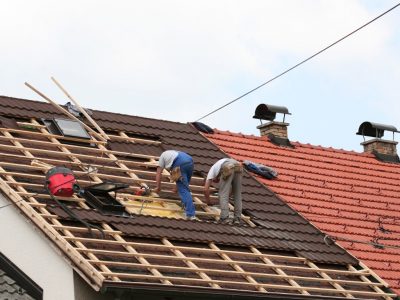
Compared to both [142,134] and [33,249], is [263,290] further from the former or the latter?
[142,134]

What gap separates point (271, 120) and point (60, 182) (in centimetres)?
831

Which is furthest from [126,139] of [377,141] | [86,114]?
[377,141]

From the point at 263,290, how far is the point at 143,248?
5.60ft

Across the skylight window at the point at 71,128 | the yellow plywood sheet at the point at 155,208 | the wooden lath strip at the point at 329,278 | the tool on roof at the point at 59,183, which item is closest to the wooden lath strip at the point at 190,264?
the yellow plywood sheet at the point at 155,208

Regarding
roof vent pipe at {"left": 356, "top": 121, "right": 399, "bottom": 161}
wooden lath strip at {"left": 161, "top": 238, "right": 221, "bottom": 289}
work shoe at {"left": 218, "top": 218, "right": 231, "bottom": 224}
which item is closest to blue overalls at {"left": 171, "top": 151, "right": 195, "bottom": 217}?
work shoe at {"left": 218, "top": 218, "right": 231, "bottom": 224}

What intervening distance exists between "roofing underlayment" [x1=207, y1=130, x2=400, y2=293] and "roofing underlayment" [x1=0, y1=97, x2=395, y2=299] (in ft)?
1.81

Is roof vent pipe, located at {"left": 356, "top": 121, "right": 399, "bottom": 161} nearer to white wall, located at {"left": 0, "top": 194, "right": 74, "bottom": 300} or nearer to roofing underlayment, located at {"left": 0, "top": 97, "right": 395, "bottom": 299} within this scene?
roofing underlayment, located at {"left": 0, "top": 97, "right": 395, "bottom": 299}

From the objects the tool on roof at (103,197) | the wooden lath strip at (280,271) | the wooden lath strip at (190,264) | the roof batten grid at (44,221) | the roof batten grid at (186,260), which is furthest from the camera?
Result: the tool on roof at (103,197)

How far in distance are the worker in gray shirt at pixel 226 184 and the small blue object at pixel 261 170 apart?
101 inches

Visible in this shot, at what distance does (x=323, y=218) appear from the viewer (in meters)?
19.8

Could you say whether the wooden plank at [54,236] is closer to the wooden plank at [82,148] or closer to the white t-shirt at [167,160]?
the wooden plank at [82,148]

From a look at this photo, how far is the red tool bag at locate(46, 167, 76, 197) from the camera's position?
16297 mm

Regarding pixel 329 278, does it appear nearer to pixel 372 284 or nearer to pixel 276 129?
pixel 372 284

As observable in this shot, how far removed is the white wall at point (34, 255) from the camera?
582 inches
